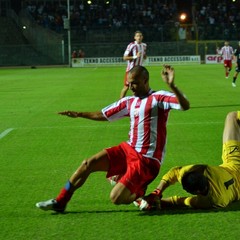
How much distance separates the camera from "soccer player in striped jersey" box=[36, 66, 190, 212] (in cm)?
614

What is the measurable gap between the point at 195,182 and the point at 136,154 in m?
0.79

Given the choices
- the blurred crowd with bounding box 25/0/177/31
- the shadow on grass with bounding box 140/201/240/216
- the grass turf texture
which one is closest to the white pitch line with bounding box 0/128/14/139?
the grass turf texture

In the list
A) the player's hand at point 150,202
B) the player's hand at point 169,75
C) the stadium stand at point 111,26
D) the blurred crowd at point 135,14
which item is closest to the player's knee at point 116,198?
the player's hand at point 150,202

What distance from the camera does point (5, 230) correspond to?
5586mm

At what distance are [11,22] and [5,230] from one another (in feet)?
188

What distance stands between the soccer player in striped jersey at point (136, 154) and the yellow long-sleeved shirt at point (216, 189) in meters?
0.40

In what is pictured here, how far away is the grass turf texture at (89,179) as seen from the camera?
18.1 feet

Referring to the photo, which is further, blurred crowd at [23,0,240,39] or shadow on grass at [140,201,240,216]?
blurred crowd at [23,0,240,39]

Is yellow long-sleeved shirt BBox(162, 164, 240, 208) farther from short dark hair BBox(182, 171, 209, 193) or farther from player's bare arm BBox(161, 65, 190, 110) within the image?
player's bare arm BBox(161, 65, 190, 110)

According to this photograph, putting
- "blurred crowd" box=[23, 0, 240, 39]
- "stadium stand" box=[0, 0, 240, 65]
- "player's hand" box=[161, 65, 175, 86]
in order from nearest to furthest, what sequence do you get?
"player's hand" box=[161, 65, 175, 86], "stadium stand" box=[0, 0, 240, 65], "blurred crowd" box=[23, 0, 240, 39]

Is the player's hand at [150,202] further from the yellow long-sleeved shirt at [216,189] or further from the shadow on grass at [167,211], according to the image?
the yellow long-sleeved shirt at [216,189]

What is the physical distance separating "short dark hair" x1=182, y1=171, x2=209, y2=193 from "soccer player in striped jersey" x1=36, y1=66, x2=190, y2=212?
474 mm

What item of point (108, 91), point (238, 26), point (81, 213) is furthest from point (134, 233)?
point (238, 26)

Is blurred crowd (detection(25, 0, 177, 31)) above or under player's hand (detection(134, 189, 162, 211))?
above
